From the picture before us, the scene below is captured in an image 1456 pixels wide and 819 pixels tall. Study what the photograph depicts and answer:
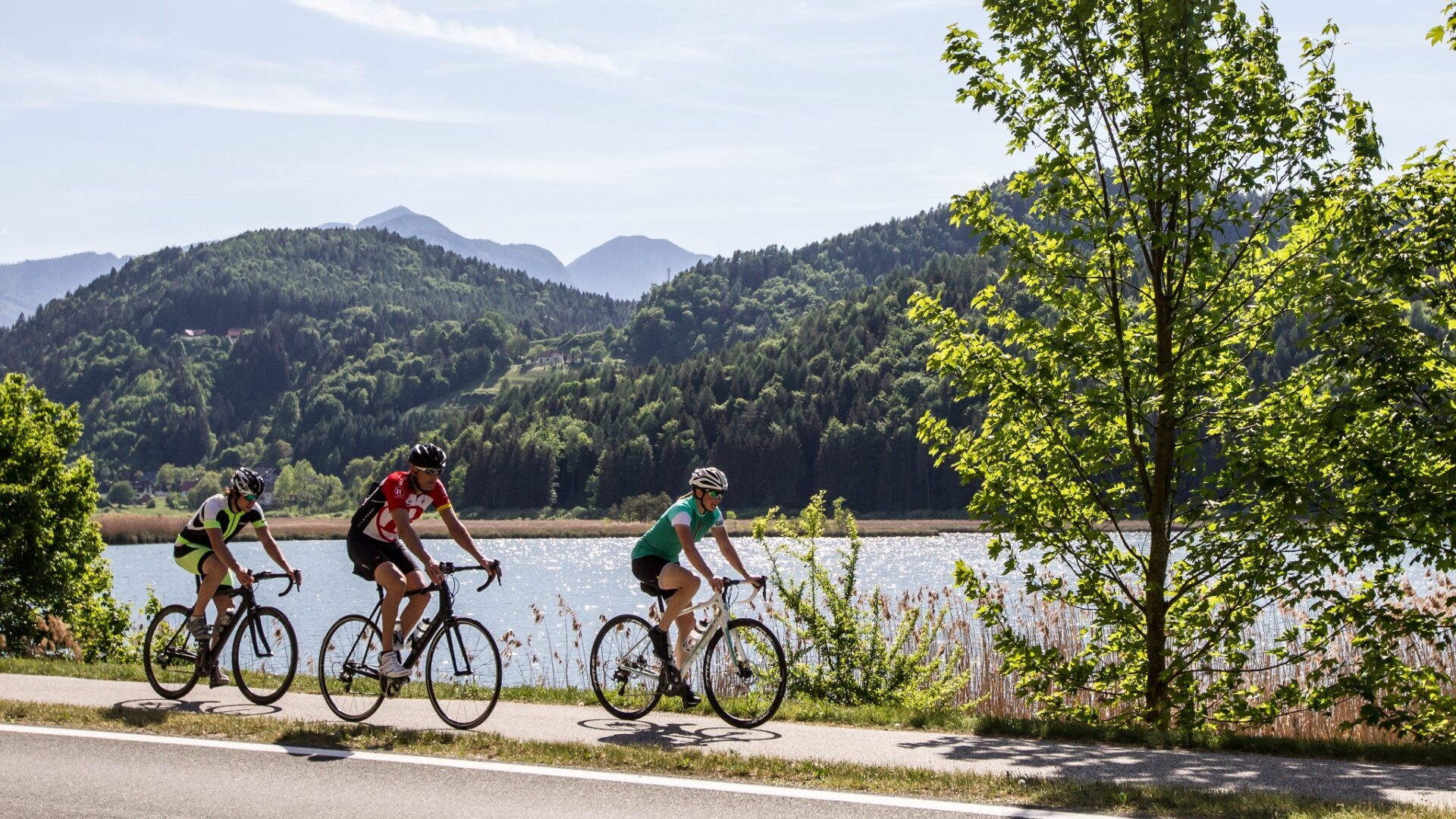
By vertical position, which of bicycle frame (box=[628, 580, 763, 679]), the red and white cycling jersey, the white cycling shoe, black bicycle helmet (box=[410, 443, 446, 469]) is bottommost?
the white cycling shoe

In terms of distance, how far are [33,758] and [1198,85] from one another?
10.6m

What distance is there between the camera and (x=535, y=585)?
52156 millimetres

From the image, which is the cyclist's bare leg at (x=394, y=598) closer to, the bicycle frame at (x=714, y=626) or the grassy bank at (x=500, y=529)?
the bicycle frame at (x=714, y=626)

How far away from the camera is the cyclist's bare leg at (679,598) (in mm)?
10500

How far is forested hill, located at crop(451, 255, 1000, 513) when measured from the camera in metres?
141

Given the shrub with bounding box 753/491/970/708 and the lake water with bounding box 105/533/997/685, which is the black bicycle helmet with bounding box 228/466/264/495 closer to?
the lake water with bounding box 105/533/997/685

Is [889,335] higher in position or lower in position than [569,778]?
higher

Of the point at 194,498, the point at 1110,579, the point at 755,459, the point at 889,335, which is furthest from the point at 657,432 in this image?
the point at 1110,579

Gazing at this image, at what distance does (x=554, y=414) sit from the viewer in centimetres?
17575

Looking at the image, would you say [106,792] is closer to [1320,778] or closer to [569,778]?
[569,778]

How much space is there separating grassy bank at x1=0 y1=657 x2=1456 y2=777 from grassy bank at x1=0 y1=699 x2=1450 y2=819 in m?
2.00

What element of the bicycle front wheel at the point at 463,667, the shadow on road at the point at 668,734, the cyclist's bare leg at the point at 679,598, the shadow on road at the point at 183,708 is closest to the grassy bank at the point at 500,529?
the shadow on road at the point at 183,708

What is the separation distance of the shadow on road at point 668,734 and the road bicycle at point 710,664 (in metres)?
0.16

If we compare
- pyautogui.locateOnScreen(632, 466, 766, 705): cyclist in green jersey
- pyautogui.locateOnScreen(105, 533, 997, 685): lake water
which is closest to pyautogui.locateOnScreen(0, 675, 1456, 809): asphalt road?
pyautogui.locateOnScreen(632, 466, 766, 705): cyclist in green jersey
